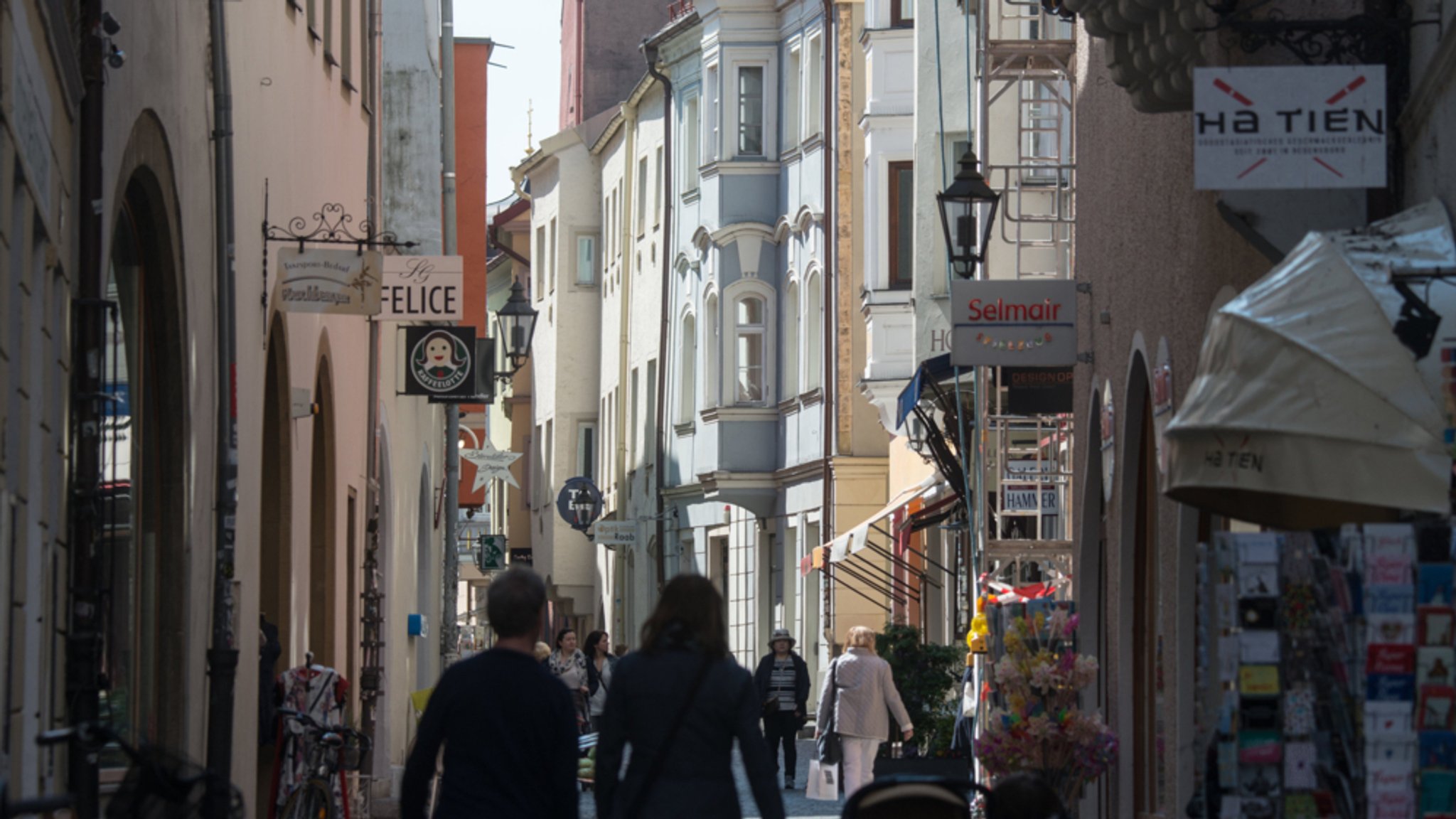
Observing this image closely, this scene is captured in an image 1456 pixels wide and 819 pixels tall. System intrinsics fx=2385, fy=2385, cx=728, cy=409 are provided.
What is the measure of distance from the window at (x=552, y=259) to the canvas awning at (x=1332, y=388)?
4539 centimetres

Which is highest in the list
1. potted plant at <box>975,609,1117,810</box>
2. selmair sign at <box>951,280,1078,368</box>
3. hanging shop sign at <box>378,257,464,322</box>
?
hanging shop sign at <box>378,257,464,322</box>

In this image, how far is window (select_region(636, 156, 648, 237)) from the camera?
150 ft

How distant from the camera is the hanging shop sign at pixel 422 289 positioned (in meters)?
20.9

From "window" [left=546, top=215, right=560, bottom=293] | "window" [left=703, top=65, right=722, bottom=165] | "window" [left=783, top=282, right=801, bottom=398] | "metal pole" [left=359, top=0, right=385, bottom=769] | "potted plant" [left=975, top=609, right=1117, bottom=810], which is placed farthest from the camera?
"window" [left=546, top=215, right=560, bottom=293]

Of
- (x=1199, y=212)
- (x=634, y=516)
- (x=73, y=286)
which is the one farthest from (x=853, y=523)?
(x=73, y=286)

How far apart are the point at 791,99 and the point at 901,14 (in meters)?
6.03

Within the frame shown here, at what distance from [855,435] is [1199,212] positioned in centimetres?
2169

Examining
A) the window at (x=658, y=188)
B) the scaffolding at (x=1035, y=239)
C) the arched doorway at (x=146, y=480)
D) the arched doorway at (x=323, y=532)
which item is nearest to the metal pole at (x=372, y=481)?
the arched doorway at (x=323, y=532)

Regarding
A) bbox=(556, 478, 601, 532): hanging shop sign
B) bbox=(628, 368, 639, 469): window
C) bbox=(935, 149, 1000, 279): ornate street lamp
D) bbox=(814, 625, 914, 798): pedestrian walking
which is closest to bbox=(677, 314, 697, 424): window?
bbox=(628, 368, 639, 469): window

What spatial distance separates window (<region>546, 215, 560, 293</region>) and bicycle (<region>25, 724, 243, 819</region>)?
46.7 m

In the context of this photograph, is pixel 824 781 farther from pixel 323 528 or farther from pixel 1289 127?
pixel 1289 127

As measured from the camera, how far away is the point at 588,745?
21.1 meters

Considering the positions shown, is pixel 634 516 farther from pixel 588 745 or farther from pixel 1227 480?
pixel 1227 480

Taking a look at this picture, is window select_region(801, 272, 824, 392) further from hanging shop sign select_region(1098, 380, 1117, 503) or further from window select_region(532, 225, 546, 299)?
window select_region(532, 225, 546, 299)
